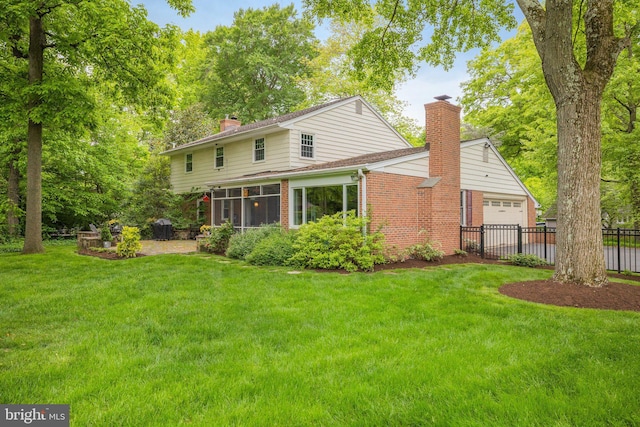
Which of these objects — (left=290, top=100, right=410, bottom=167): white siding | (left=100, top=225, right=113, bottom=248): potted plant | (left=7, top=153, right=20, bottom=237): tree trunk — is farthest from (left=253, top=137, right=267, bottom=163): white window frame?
(left=7, top=153, right=20, bottom=237): tree trunk

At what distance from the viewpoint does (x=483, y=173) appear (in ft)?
49.5

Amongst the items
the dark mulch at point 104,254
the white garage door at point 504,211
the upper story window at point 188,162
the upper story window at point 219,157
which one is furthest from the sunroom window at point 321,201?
the upper story window at point 188,162

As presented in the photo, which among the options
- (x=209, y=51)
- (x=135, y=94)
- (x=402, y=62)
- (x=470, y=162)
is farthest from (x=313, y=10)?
(x=209, y=51)

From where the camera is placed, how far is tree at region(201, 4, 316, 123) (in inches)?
1180

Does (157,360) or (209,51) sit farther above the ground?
(209,51)

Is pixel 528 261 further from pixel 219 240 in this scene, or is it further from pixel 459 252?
pixel 219 240

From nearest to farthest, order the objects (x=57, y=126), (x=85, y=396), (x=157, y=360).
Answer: (x=85, y=396) < (x=157, y=360) < (x=57, y=126)

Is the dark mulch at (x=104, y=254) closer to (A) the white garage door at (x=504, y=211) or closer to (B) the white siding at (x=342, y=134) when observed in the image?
(B) the white siding at (x=342, y=134)

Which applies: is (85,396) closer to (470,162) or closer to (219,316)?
(219,316)

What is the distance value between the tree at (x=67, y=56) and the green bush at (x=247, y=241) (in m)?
6.23

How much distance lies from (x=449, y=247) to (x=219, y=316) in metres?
9.12

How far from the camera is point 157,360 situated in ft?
12.1

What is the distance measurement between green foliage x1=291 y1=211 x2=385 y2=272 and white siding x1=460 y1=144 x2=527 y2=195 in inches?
231

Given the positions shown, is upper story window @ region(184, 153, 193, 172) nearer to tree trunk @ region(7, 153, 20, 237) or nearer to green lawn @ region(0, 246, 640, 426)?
tree trunk @ region(7, 153, 20, 237)
